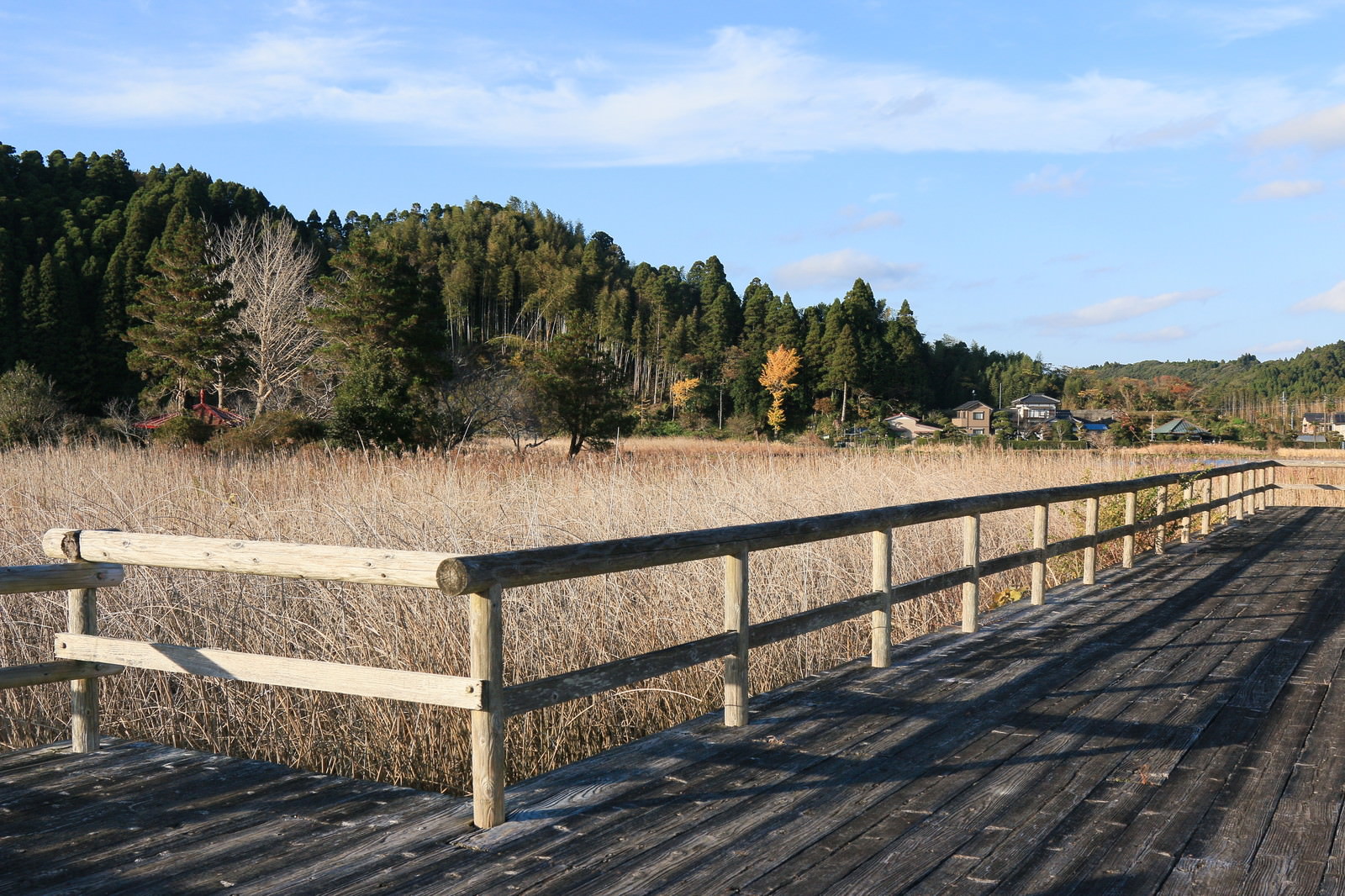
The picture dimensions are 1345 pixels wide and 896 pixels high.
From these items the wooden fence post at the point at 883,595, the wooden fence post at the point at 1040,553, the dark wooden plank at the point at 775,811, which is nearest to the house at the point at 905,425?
the wooden fence post at the point at 1040,553

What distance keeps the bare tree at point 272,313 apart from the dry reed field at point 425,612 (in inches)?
841

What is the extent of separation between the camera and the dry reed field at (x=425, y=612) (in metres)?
4.96

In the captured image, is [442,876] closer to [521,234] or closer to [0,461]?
[0,461]

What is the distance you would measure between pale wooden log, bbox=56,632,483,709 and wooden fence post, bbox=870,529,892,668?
2666 mm

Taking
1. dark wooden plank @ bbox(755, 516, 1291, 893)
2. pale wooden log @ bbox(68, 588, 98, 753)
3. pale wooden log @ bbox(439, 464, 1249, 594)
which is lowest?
dark wooden plank @ bbox(755, 516, 1291, 893)

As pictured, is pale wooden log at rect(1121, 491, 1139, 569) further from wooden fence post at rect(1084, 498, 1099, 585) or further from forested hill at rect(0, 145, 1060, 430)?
forested hill at rect(0, 145, 1060, 430)

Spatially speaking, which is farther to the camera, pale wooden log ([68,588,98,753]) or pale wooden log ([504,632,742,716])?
pale wooden log ([68,588,98,753])

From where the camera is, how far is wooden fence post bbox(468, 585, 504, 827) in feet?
10.4

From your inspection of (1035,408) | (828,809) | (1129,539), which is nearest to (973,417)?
(1035,408)

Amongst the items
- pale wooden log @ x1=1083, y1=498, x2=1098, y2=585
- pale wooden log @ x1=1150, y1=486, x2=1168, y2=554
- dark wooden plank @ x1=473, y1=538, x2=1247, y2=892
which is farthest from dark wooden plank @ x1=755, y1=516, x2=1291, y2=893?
pale wooden log @ x1=1150, y1=486, x2=1168, y2=554

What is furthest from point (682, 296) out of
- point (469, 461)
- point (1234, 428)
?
point (469, 461)

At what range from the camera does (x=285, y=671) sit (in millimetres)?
3547

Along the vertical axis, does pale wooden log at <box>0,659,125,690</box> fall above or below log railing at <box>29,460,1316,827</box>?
below

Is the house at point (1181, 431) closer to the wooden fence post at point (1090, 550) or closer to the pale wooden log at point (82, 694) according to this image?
the wooden fence post at point (1090, 550)
